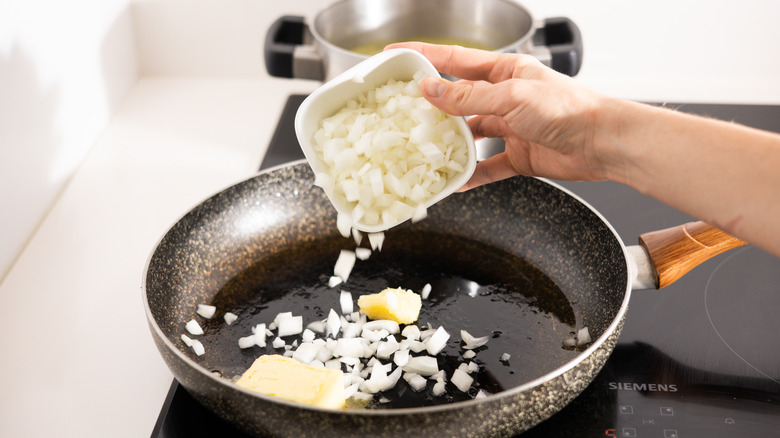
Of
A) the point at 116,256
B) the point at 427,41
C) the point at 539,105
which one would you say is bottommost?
the point at 116,256

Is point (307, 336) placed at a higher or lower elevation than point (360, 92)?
lower

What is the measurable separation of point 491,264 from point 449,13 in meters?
0.64

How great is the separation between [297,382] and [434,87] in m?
0.40

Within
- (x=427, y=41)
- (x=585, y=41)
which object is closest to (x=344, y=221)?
(x=427, y=41)

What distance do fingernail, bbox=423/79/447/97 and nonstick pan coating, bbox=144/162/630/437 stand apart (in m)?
0.35

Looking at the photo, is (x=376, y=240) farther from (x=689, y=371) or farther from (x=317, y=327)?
(x=689, y=371)

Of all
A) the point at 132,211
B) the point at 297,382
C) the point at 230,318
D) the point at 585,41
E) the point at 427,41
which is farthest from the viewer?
the point at 585,41

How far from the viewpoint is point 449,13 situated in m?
1.48

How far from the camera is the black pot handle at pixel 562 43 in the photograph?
4.17 feet

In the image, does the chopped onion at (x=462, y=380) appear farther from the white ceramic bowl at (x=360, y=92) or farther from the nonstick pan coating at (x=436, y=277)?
the white ceramic bowl at (x=360, y=92)

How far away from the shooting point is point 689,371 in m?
0.89

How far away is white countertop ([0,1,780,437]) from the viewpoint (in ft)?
2.96

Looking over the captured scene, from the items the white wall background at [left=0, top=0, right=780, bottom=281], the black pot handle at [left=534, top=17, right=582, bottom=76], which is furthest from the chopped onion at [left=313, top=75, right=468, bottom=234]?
the white wall background at [left=0, top=0, right=780, bottom=281]

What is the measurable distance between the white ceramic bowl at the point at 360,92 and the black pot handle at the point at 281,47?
1.41 ft
